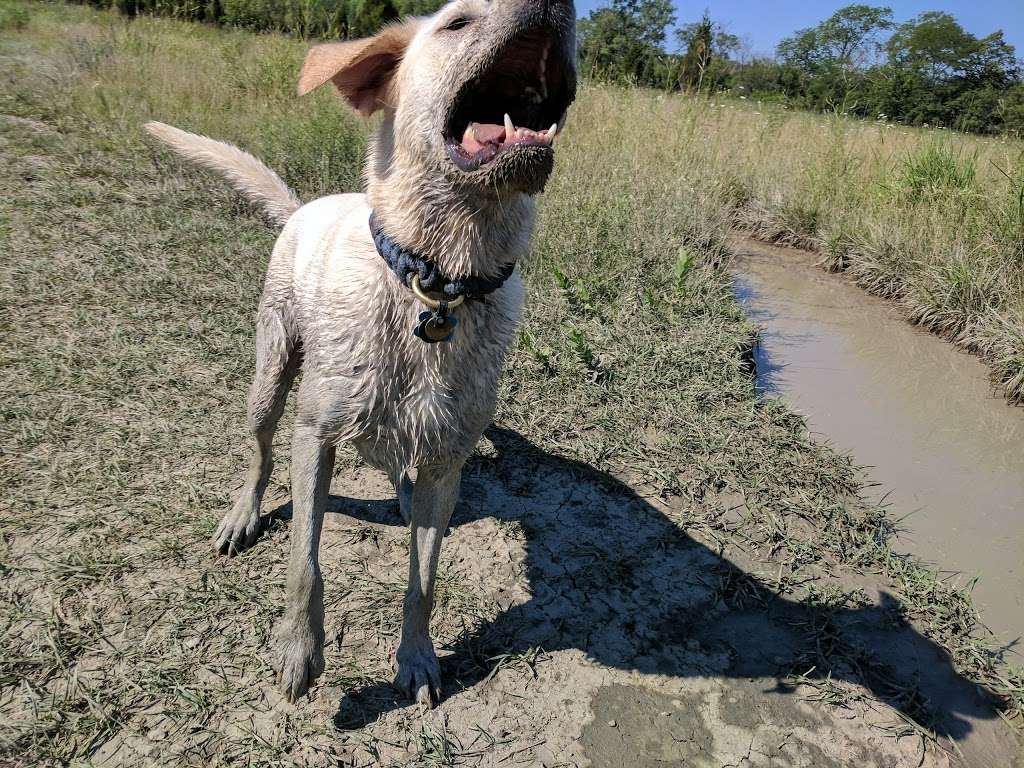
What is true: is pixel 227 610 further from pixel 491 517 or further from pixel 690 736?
pixel 690 736

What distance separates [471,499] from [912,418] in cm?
292

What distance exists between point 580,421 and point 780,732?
1812mm

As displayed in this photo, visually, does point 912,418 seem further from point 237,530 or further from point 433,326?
point 237,530

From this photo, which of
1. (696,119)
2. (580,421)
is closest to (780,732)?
(580,421)

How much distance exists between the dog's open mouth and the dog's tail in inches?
52.5

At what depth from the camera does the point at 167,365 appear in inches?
147

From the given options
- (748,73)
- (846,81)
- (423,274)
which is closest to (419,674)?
(423,274)

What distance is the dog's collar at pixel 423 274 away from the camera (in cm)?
178

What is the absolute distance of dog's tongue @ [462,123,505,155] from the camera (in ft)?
5.53

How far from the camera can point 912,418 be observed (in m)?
4.17

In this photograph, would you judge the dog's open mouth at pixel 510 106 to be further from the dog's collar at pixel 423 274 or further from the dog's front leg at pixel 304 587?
the dog's front leg at pixel 304 587

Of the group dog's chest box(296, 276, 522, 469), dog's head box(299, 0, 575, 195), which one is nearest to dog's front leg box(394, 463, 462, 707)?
dog's chest box(296, 276, 522, 469)

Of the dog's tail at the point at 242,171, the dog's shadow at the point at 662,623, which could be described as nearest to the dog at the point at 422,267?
the dog's shadow at the point at 662,623

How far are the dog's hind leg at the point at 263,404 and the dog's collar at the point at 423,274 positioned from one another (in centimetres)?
71
